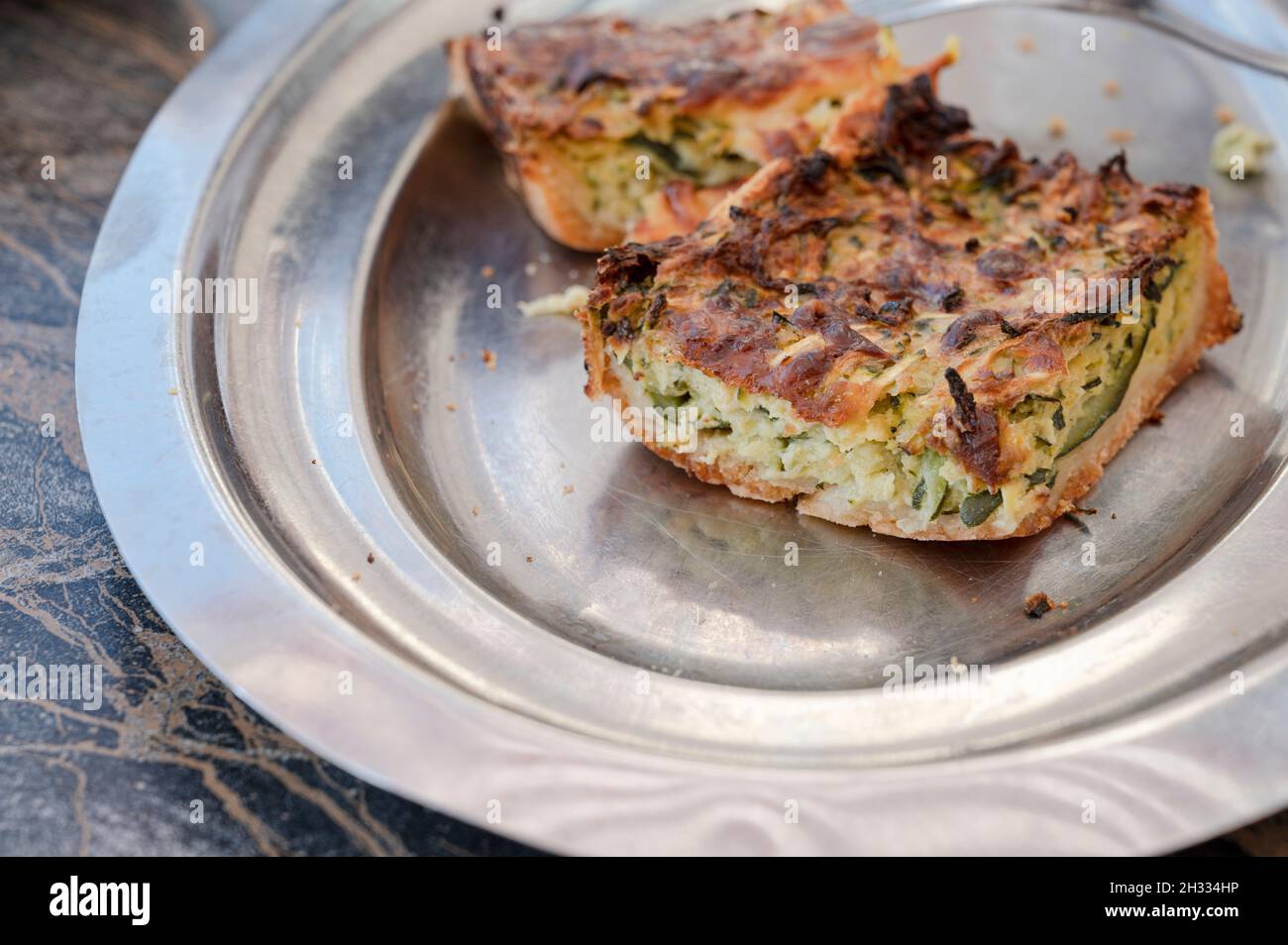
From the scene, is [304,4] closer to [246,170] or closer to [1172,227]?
[246,170]

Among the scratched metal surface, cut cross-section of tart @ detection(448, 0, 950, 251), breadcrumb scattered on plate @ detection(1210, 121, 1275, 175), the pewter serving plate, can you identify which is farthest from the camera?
breadcrumb scattered on plate @ detection(1210, 121, 1275, 175)

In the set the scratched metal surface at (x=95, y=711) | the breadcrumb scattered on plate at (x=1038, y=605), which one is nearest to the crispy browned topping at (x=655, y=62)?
the scratched metal surface at (x=95, y=711)

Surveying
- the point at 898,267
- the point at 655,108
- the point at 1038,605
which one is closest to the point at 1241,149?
the point at 898,267

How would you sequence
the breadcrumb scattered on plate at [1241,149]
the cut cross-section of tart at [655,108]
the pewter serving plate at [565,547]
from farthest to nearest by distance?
the breadcrumb scattered on plate at [1241,149], the cut cross-section of tart at [655,108], the pewter serving plate at [565,547]

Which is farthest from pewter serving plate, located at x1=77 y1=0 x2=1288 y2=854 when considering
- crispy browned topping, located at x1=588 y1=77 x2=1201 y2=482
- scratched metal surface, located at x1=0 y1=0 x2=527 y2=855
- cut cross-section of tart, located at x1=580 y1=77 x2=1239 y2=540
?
crispy browned topping, located at x1=588 y1=77 x2=1201 y2=482

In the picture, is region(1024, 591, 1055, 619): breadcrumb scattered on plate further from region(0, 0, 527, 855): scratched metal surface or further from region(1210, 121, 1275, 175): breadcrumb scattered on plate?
region(1210, 121, 1275, 175): breadcrumb scattered on plate

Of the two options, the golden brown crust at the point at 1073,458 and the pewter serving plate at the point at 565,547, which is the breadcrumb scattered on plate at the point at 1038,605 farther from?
the golden brown crust at the point at 1073,458
